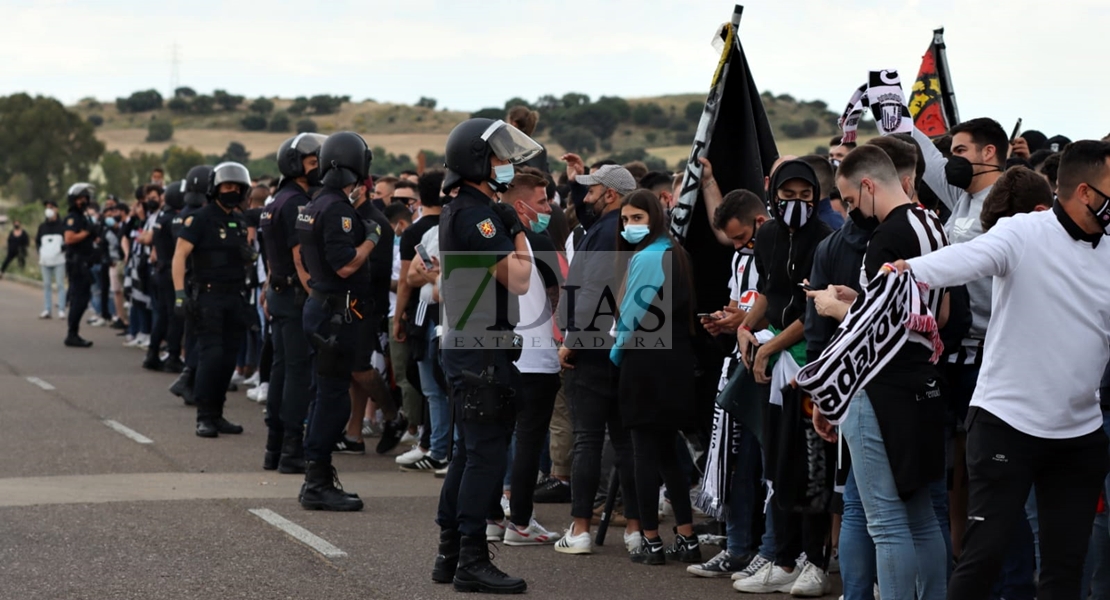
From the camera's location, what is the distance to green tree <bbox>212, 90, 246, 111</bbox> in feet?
364

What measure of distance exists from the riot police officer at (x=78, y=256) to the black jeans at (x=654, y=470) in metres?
13.9

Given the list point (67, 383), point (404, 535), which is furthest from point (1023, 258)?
point (67, 383)

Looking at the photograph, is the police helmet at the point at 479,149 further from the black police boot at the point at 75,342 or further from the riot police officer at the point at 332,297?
the black police boot at the point at 75,342

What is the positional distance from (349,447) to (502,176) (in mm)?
5129

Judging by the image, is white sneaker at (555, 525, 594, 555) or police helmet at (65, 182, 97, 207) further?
police helmet at (65, 182, 97, 207)

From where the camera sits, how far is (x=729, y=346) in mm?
7719

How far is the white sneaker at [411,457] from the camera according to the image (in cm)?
1093

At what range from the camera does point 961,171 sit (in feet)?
22.5

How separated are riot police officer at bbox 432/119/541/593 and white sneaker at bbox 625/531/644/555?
3.30 feet

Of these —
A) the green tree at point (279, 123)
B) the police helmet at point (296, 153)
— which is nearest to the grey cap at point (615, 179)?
the police helmet at point (296, 153)

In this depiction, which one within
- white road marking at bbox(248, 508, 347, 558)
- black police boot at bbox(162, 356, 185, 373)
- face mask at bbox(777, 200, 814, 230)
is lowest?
black police boot at bbox(162, 356, 185, 373)

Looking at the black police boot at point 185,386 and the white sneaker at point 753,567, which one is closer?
the white sneaker at point 753,567

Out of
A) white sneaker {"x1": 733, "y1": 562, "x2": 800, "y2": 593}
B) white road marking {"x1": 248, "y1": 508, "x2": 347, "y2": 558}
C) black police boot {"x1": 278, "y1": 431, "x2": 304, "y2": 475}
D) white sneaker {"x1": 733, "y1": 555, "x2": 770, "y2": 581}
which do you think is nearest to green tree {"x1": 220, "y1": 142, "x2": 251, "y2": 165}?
black police boot {"x1": 278, "y1": 431, "x2": 304, "y2": 475}

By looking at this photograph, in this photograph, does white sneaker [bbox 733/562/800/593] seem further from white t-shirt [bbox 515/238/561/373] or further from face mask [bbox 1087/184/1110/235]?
face mask [bbox 1087/184/1110/235]
